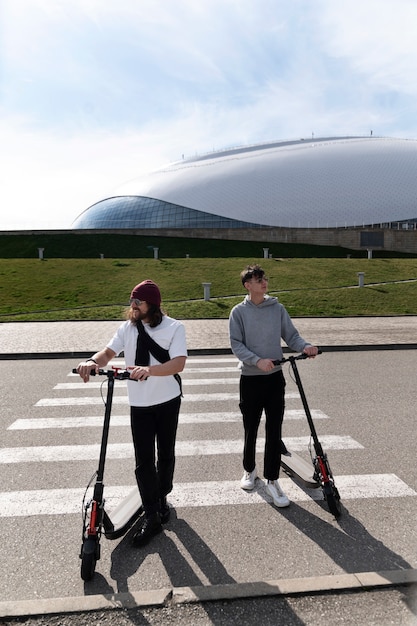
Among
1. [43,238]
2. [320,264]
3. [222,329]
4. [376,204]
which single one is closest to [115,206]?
[43,238]

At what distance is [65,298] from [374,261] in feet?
65.6

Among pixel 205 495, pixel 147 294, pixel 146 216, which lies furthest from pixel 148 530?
pixel 146 216

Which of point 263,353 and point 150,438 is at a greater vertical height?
point 263,353

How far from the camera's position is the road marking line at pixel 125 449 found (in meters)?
Answer: 5.29

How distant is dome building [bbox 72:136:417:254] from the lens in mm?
62719

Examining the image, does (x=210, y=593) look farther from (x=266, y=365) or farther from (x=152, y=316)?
(x=152, y=316)

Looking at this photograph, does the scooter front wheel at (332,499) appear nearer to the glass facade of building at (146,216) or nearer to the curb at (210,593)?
the curb at (210,593)

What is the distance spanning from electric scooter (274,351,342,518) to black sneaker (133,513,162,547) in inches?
57.6

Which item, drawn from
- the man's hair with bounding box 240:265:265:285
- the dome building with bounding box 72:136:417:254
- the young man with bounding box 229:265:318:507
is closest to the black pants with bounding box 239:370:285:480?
the young man with bounding box 229:265:318:507

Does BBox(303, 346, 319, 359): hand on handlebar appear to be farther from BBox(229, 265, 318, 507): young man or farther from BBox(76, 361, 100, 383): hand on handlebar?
BBox(76, 361, 100, 383): hand on handlebar

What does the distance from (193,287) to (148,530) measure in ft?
68.5

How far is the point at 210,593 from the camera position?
301cm

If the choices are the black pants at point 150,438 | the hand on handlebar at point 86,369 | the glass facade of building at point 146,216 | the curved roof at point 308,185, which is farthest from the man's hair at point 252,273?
the glass facade of building at point 146,216

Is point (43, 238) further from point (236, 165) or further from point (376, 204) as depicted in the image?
point (376, 204)
